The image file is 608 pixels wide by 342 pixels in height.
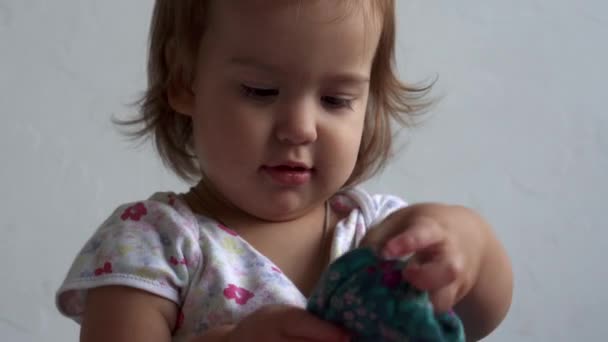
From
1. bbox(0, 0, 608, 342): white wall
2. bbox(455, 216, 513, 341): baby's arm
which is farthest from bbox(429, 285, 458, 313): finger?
bbox(0, 0, 608, 342): white wall

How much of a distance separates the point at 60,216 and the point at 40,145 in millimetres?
102

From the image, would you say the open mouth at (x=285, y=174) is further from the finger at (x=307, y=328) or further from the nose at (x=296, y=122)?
Result: the finger at (x=307, y=328)

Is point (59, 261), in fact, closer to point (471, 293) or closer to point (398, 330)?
point (471, 293)

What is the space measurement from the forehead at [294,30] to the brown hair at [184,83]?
0.13ft

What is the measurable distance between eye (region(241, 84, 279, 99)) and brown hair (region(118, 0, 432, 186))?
0.23ft

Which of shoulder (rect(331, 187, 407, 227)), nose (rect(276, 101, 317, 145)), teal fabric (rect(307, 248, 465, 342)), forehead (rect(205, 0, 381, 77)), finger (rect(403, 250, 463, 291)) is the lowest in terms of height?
shoulder (rect(331, 187, 407, 227))

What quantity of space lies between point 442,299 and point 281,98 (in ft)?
0.80

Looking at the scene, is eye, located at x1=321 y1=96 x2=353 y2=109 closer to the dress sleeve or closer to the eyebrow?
the eyebrow

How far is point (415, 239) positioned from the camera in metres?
0.48

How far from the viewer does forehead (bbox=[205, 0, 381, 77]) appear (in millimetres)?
656

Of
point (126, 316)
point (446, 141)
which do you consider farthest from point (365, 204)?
point (446, 141)

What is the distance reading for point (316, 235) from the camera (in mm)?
759

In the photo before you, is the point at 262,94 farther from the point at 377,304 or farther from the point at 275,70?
the point at 377,304

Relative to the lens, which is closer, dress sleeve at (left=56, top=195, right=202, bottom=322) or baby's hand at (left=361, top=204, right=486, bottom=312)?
baby's hand at (left=361, top=204, right=486, bottom=312)
